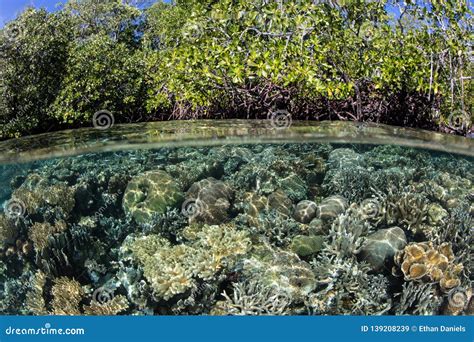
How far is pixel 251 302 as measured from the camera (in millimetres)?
8680

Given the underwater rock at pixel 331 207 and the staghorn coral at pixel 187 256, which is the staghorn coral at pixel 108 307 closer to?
the staghorn coral at pixel 187 256

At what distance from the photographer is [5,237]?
32.7 feet

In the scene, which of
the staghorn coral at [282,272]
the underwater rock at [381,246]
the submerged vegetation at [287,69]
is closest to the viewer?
the staghorn coral at [282,272]

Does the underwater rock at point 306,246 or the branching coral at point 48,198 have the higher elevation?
the branching coral at point 48,198

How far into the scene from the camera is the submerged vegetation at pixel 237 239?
29.2 feet

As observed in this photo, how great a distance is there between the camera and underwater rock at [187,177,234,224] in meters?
9.79

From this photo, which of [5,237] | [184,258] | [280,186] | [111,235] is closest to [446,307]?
[280,186]

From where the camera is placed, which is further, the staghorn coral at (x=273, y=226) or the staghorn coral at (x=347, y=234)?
the staghorn coral at (x=273, y=226)

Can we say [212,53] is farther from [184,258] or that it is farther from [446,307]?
[446,307]

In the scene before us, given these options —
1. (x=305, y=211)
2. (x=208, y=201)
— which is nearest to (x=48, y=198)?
(x=208, y=201)

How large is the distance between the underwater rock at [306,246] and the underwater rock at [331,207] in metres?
0.56

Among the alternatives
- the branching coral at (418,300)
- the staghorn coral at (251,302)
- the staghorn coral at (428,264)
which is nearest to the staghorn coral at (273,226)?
the staghorn coral at (251,302)

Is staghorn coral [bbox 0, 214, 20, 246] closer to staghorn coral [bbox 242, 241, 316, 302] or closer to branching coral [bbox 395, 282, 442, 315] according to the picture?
staghorn coral [bbox 242, 241, 316, 302]

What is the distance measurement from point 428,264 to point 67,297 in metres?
5.96
